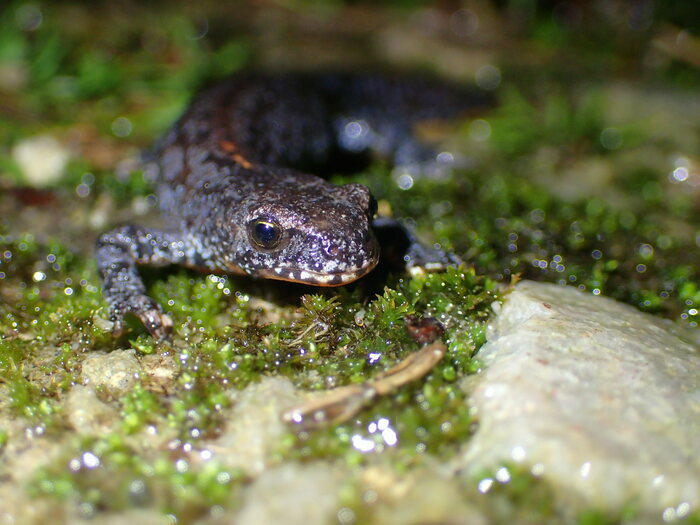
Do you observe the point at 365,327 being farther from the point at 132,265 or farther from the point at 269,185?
the point at 132,265

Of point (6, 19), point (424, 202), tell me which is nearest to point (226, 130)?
point (424, 202)

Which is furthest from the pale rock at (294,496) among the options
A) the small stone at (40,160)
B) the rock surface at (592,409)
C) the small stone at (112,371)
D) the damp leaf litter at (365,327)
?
the small stone at (40,160)

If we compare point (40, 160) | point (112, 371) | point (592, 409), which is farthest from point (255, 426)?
point (40, 160)

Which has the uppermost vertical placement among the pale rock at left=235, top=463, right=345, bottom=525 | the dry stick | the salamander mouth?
the salamander mouth

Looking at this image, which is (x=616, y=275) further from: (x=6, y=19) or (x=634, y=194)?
(x=6, y=19)

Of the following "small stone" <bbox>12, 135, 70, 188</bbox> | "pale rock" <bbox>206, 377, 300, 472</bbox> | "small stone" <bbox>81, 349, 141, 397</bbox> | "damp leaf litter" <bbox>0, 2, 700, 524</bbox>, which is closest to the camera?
"damp leaf litter" <bbox>0, 2, 700, 524</bbox>

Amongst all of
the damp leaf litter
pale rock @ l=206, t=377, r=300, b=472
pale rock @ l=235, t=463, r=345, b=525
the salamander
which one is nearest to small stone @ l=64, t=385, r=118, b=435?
the damp leaf litter

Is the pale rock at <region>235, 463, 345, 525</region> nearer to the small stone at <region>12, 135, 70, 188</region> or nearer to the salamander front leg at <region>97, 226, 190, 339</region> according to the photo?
the salamander front leg at <region>97, 226, 190, 339</region>

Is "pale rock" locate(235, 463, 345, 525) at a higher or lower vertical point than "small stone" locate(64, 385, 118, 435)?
higher
